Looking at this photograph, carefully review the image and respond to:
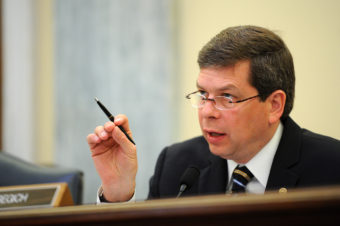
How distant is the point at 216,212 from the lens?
1.94 ft

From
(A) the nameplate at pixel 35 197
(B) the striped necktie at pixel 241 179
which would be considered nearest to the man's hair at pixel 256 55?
(B) the striped necktie at pixel 241 179

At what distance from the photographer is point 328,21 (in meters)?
2.49

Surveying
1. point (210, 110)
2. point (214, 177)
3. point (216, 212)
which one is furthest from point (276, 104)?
point (216, 212)

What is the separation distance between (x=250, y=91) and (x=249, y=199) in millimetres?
993

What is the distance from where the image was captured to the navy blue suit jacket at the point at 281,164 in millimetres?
1549

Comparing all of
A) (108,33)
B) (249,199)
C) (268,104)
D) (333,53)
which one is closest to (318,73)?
(333,53)

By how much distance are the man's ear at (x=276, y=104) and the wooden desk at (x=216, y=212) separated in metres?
1.01

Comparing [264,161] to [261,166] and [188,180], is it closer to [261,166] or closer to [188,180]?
[261,166]

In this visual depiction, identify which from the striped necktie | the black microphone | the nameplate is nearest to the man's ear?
the striped necktie

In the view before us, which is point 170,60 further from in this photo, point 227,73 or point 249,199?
point 249,199

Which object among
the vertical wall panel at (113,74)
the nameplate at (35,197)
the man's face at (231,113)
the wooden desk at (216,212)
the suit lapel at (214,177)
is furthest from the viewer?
the vertical wall panel at (113,74)

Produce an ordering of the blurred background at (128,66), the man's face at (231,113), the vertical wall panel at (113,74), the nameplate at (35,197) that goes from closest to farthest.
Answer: the nameplate at (35,197) → the man's face at (231,113) → the blurred background at (128,66) → the vertical wall panel at (113,74)

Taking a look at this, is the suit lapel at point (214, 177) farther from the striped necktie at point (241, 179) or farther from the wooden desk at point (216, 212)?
the wooden desk at point (216, 212)

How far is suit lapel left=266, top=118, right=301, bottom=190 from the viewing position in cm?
154
